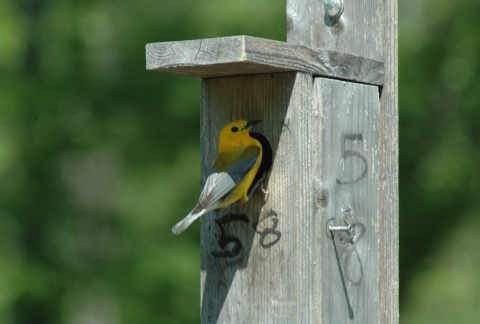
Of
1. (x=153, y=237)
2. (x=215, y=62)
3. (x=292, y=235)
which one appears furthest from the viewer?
(x=153, y=237)

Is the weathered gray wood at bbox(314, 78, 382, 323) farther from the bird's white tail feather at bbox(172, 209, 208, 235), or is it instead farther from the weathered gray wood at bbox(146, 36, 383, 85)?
the bird's white tail feather at bbox(172, 209, 208, 235)

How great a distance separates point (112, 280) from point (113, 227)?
1.00 metres

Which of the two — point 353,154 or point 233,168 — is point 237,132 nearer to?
point 233,168

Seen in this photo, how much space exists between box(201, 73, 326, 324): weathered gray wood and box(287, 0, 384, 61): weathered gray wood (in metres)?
0.40

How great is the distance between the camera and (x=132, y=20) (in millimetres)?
12266

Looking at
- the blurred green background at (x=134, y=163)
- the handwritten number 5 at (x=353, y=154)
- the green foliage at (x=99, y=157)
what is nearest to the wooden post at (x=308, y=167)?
the handwritten number 5 at (x=353, y=154)

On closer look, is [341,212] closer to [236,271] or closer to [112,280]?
[236,271]

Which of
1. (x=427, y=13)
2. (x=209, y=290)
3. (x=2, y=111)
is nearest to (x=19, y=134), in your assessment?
(x=2, y=111)

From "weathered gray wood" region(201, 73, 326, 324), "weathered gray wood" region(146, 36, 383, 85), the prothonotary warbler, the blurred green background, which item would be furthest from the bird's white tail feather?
the blurred green background

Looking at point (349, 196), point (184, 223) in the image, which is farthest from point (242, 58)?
point (349, 196)

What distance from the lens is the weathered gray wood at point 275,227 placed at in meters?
3.52

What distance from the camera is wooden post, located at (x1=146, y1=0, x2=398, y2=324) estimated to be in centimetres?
350

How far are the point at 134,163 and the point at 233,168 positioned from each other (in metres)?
8.73

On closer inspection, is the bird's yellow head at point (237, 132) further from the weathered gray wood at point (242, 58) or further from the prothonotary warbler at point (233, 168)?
the weathered gray wood at point (242, 58)
